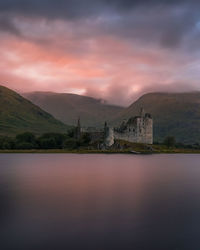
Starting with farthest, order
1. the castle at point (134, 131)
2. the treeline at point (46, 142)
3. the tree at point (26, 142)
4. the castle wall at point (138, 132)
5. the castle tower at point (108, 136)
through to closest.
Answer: the castle wall at point (138, 132)
the castle at point (134, 131)
the tree at point (26, 142)
the treeline at point (46, 142)
the castle tower at point (108, 136)

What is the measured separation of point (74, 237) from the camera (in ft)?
52.1

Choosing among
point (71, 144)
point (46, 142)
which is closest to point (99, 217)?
point (71, 144)

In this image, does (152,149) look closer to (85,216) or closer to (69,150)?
(69,150)

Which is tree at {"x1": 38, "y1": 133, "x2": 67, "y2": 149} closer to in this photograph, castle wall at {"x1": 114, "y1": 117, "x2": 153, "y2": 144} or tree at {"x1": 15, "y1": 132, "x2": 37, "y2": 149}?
tree at {"x1": 15, "y1": 132, "x2": 37, "y2": 149}

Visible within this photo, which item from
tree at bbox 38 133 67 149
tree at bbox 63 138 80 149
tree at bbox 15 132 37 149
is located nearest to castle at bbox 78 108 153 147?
tree at bbox 63 138 80 149

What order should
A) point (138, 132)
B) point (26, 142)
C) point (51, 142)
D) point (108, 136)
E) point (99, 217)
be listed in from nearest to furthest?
point (99, 217), point (108, 136), point (26, 142), point (51, 142), point (138, 132)

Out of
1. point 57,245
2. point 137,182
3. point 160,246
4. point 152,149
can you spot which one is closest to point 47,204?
point 57,245

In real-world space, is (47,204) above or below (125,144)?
below

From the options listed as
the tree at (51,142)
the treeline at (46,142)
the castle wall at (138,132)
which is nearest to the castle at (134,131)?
the castle wall at (138,132)

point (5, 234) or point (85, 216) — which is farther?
point (85, 216)

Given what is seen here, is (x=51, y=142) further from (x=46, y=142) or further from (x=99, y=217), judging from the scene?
(x=99, y=217)

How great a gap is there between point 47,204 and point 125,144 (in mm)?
72258

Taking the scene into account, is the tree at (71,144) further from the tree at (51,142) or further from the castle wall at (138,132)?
the castle wall at (138,132)

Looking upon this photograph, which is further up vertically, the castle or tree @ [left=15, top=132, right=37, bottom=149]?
the castle
